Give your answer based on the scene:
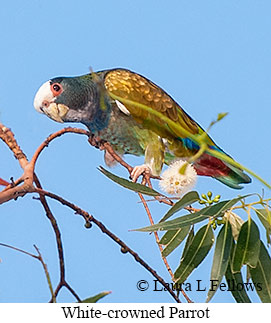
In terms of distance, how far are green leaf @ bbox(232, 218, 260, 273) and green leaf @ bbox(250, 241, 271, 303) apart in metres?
0.06

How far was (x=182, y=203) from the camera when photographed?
1.27 m

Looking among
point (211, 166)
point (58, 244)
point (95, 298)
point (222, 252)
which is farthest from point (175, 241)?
point (211, 166)

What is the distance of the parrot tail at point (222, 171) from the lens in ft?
7.11

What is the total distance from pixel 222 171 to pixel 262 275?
0.91 meters

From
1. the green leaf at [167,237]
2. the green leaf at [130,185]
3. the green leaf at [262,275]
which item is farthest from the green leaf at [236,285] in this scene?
the green leaf at [130,185]

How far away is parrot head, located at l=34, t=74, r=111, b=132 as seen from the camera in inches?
87.8

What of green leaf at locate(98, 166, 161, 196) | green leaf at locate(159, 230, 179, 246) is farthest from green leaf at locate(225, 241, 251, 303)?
green leaf at locate(98, 166, 161, 196)

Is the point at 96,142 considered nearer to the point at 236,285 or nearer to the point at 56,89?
the point at 56,89

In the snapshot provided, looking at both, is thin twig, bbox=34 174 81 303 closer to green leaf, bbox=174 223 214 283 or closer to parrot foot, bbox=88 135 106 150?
green leaf, bbox=174 223 214 283

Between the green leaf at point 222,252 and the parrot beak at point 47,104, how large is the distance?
1.10m

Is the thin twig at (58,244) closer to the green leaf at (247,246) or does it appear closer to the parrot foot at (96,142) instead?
the green leaf at (247,246)

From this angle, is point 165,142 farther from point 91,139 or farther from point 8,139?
point 8,139
